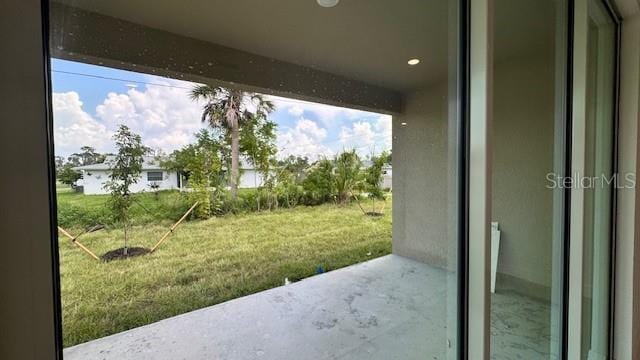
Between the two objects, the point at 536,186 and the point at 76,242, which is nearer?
the point at 76,242

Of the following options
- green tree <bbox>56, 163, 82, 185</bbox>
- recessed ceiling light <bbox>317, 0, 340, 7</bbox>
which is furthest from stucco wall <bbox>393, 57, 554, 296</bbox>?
green tree <bbox>56, 163, 82, 185</bbox>

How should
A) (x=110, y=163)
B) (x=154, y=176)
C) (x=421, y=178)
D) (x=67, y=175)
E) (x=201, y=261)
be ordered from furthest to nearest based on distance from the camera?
1. (x=421, y=178)
2. (x=201, y=261)
3. (x=154, y=176)
4. (x=110, y=163)
5. (x=67, y=175)

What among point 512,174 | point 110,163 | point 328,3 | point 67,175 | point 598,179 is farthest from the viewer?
point 328,3

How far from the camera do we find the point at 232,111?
1.50 meters

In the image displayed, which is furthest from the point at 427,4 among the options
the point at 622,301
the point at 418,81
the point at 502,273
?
the point at 622,301

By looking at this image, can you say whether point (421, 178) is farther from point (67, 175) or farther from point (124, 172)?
point (67, 175)

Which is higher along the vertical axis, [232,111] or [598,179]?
[232,111]

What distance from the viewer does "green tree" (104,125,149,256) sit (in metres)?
0.72

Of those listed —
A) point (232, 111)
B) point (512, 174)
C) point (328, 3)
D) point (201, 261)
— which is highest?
point (328, 3)

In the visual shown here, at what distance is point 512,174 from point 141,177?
4.14 feet

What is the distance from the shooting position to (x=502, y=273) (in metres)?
1.26

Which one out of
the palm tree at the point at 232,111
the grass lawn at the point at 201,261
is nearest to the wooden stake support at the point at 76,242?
the grass lawn at the point at 201,261

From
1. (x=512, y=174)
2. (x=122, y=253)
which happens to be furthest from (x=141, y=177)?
(x=512, y=174)

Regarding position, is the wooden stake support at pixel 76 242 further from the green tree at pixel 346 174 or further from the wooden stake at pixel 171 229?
the green tree at pixel 346 174
